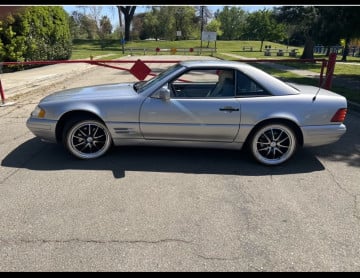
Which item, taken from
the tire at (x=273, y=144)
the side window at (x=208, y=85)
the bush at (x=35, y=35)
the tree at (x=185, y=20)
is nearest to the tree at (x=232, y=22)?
the tree at (x=185, y=20)

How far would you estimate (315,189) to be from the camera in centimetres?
362

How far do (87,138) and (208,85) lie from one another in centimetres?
206

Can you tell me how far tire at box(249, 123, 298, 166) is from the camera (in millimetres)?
4125

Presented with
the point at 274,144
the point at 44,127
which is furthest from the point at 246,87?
the point at 44,127

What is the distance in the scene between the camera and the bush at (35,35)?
12977 mm

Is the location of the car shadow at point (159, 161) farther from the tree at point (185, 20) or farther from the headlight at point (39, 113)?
the tree at point (185, 20)

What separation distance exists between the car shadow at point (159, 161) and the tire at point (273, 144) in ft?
0.42

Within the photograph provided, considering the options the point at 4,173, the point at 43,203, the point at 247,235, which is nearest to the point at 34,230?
the point at 43,203

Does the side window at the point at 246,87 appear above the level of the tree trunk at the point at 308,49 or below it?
above

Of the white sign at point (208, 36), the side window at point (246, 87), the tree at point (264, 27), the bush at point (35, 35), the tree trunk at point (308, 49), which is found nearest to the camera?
the side window at point (246, 87)

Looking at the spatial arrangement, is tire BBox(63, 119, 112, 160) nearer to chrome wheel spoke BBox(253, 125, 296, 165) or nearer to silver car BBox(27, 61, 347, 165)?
silver car BBox(27, 61, 347, 165)

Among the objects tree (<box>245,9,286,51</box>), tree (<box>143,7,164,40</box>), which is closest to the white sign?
tree (<box>245,9,286,51</box>)
